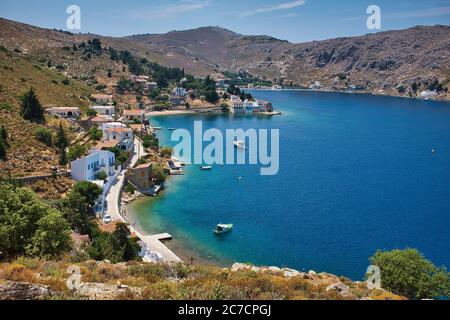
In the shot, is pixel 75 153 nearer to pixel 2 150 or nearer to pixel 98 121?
pixel 2 150

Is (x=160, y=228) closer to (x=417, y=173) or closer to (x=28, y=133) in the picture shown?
(x=28, y=133)

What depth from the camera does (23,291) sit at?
285 inches

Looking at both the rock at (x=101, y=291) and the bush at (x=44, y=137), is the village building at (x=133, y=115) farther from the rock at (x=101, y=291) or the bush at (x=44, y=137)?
the rock at (x=101, y=291)

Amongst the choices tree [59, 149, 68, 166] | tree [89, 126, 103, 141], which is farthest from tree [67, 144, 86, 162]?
tree [89, 126, 103, 141]

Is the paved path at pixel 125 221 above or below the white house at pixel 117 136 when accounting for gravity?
below

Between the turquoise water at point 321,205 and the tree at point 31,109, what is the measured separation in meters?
11.3

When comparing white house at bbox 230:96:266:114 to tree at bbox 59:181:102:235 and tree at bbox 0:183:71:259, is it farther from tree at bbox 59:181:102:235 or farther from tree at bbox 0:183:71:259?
tree at bbox 0:183:71:259

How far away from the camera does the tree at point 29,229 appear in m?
12.0

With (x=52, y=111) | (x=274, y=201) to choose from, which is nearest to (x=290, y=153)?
(x=274, y=201)

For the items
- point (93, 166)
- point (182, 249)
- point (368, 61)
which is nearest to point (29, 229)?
point (182, 249)

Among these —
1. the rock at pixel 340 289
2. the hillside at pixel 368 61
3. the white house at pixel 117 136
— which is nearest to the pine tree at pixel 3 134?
the white house at pixel 117 136

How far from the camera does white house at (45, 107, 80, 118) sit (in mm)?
39594

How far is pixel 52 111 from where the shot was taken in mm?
39656

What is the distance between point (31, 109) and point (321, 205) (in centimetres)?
2229
